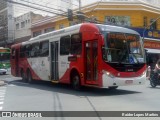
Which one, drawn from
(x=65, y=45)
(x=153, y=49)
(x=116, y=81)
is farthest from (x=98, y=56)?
(x=153, y=49)

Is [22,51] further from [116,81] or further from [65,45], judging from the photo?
[116,81]

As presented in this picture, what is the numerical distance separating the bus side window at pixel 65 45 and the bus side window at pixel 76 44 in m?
0.43

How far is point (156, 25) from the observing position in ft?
119

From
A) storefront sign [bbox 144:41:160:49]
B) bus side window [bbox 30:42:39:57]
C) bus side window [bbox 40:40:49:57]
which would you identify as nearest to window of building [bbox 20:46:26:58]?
bus side window [bbox 30:42:39:57]

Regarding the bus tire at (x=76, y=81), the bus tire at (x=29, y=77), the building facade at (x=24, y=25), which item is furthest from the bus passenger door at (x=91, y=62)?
the building facade at (x=24, y=25)

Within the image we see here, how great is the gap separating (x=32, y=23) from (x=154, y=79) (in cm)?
3127

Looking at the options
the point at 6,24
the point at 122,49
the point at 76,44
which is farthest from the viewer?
the point at 6,24

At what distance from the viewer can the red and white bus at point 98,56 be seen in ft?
42.3

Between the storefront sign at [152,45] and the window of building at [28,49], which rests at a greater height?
the storefront sign at [152,45]

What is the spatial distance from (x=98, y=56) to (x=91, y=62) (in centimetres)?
79

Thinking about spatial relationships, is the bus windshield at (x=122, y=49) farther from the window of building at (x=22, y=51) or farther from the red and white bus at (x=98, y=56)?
the window of building at (x=22, y=51)

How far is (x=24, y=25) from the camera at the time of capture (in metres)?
48.4

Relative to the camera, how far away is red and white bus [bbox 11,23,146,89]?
42.3ft

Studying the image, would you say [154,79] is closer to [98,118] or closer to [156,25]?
[98,118]
